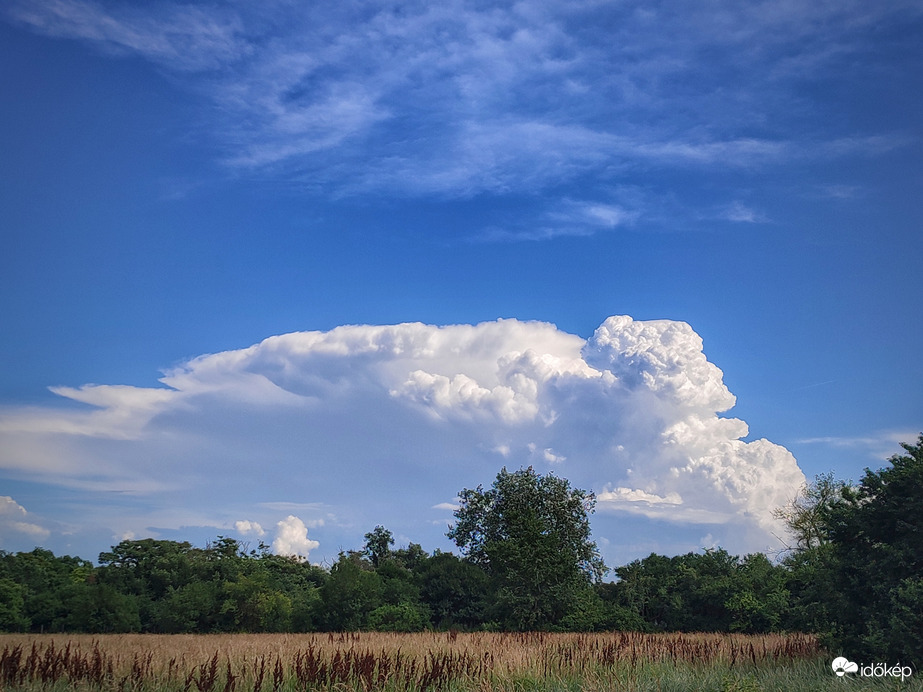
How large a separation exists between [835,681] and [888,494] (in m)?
4.32

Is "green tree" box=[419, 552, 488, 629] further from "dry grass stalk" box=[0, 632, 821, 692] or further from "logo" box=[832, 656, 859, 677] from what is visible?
"logo" box=[832, 656, 859, 677]

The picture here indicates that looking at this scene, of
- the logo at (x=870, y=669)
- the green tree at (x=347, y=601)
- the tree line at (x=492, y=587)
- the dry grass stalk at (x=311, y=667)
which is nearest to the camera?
the dry grass stalk at (x=311, y=667)

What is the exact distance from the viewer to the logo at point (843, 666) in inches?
579

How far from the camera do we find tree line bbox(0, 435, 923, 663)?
32.2 meters

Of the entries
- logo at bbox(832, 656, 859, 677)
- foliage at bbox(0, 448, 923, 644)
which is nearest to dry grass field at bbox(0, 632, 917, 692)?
logo at bbox(832, 656, 859, 677)

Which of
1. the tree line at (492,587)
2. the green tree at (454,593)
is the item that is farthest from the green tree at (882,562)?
the green tree at (454,593)

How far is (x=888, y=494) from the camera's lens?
15328 mm

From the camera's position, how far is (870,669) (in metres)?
14.4

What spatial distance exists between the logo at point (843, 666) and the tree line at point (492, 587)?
785 millimetres

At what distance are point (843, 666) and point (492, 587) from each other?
27.1 metres

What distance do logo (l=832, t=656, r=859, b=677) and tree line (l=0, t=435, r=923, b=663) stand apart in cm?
79

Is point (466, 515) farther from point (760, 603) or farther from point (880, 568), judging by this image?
point (880, 568)

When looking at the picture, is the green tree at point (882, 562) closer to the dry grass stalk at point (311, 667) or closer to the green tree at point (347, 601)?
the dry grass stalk at point (311, 667)

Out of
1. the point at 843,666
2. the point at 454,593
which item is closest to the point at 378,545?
the point at 454,593
